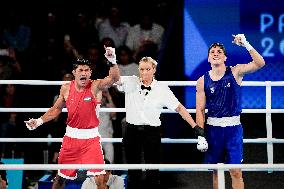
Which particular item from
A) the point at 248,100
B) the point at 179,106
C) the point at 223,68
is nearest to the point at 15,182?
the point at 179,106

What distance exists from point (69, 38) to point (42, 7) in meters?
1.10

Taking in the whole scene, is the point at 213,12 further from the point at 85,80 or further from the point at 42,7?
the point at 85,80

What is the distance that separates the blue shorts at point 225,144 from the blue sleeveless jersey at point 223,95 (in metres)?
0.12

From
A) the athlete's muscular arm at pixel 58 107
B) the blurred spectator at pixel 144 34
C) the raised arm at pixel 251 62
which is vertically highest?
the blurred spectator at pixel 144 34

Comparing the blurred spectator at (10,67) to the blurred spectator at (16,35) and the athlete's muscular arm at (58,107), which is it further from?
the athlete's muscular arm at (58,107)

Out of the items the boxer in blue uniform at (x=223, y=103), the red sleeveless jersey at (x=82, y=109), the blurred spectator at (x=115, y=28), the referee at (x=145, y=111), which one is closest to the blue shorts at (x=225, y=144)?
the boxer in blue uniform at (x=223, y=103)

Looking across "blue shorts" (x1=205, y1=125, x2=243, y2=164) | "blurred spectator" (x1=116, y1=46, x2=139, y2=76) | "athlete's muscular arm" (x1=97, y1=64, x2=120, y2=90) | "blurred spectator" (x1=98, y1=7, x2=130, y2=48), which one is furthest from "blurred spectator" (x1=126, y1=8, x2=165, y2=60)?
"blue shorts" (x1=205, y1=125, x2=243, y2=164)

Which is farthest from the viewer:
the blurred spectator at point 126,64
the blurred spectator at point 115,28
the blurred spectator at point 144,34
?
the blurred spectator at point 115,28

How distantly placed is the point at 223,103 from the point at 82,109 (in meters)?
1.13

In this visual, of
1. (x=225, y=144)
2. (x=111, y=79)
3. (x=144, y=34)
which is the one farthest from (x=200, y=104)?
(x=144, y=34)

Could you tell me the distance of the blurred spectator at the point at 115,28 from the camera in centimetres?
838

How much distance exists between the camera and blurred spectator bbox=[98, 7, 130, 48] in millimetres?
8375

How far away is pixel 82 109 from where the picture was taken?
189 inches

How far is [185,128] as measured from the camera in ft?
23.7
